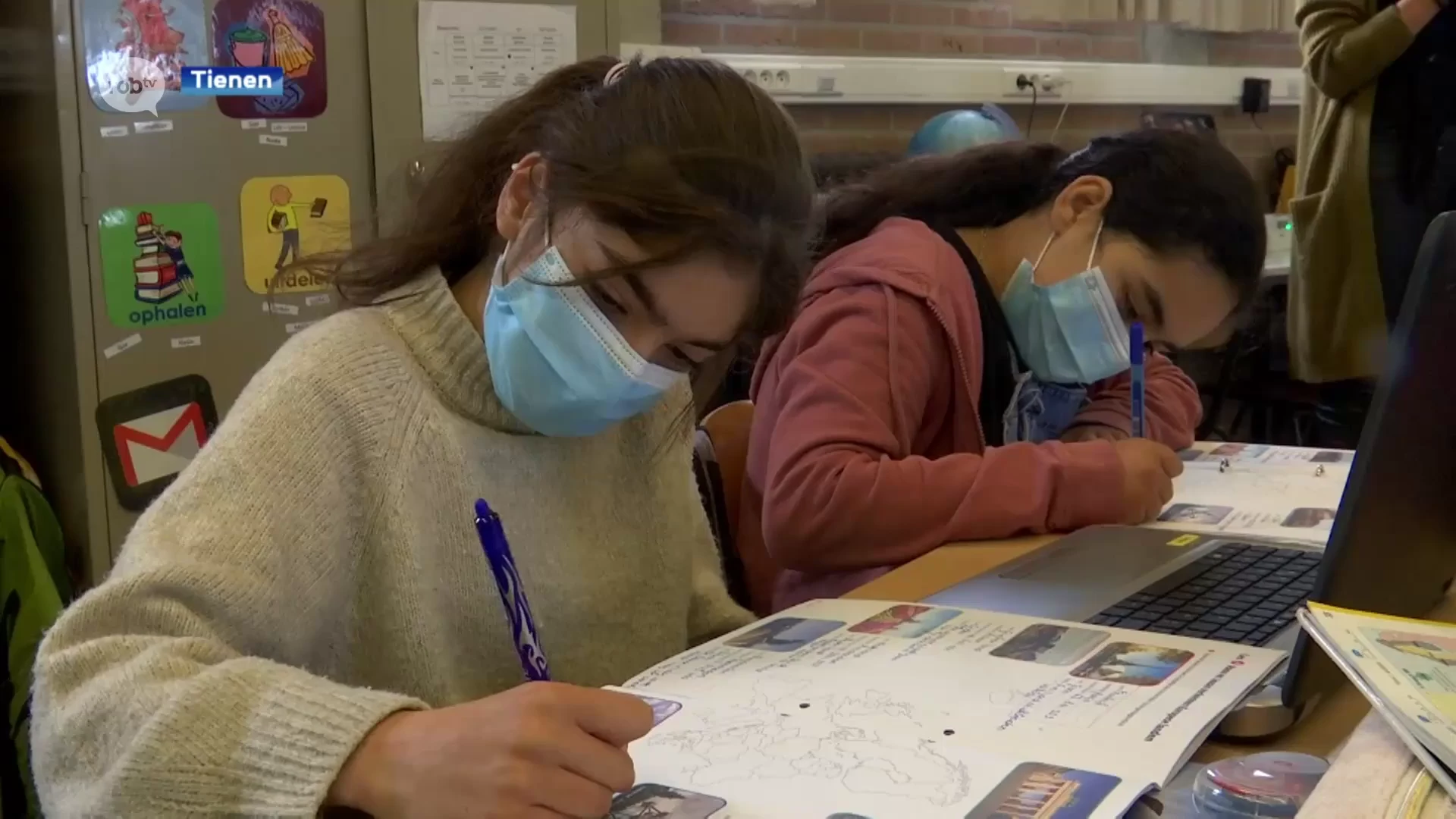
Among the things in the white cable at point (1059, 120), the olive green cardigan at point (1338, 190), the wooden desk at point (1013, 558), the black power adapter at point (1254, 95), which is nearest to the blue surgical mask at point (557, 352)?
the wooden desk at point (1013, 558)

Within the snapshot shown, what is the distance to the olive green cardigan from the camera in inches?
90.9

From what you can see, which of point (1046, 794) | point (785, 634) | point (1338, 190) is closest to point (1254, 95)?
point (1338, 190)

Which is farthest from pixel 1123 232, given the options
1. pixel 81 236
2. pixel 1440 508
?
pixel 81 236

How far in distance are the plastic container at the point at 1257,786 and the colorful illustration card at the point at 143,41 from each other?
6.66 feet

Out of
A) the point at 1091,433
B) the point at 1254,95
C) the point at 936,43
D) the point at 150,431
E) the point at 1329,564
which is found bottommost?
the point at 150,431

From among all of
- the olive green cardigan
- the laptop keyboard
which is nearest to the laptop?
the laptop keyboard

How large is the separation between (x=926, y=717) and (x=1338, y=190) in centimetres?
200

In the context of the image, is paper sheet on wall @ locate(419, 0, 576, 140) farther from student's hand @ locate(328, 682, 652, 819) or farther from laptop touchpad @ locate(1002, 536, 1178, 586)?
student's hand @ locate(328, 682, 652, 819)

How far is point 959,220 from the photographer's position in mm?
1646

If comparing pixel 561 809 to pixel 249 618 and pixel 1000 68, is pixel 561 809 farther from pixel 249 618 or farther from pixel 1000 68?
pixel 1000 68

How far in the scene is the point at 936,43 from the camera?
12.7 ft

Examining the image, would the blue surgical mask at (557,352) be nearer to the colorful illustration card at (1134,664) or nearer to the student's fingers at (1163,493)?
the colorful illustration card at (1134,664)

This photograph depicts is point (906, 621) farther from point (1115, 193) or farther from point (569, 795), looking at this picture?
point (1115, 193)

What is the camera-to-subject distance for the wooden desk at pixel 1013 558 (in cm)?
77
